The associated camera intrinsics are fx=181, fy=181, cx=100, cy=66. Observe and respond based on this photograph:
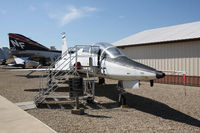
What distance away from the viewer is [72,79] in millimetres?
6824


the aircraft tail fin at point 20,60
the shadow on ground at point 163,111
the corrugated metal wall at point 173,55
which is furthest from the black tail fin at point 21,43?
the shadow on ground at point 163,111

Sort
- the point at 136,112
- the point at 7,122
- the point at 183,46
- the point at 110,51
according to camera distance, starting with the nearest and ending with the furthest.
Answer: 1. the point at 7,122
2. the point at 136,112
3. the point at 110,51
4. the point at 183,46

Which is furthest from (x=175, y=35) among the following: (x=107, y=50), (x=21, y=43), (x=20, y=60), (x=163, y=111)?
(x=20, y=60)

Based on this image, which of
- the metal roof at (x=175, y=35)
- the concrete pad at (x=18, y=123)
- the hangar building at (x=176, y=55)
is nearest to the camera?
the concrete pad at (x=18, y=123)

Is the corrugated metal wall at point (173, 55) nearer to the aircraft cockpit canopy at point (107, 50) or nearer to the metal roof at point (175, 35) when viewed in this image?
the metal roof at point (175, 35)

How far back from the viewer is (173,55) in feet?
50.0

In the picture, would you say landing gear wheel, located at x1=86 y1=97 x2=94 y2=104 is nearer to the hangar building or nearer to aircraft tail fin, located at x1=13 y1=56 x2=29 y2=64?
the hangar building

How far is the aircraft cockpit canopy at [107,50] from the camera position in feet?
27.2

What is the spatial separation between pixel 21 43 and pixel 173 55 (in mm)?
34653

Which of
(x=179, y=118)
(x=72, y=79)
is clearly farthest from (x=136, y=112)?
(x=72, y=79)

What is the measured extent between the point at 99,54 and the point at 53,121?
4.19 meters

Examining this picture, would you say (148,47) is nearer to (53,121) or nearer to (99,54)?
(99,54)

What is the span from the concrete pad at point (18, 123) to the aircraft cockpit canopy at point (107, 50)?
427cm

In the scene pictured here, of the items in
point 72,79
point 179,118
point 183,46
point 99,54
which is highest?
point 183,46
